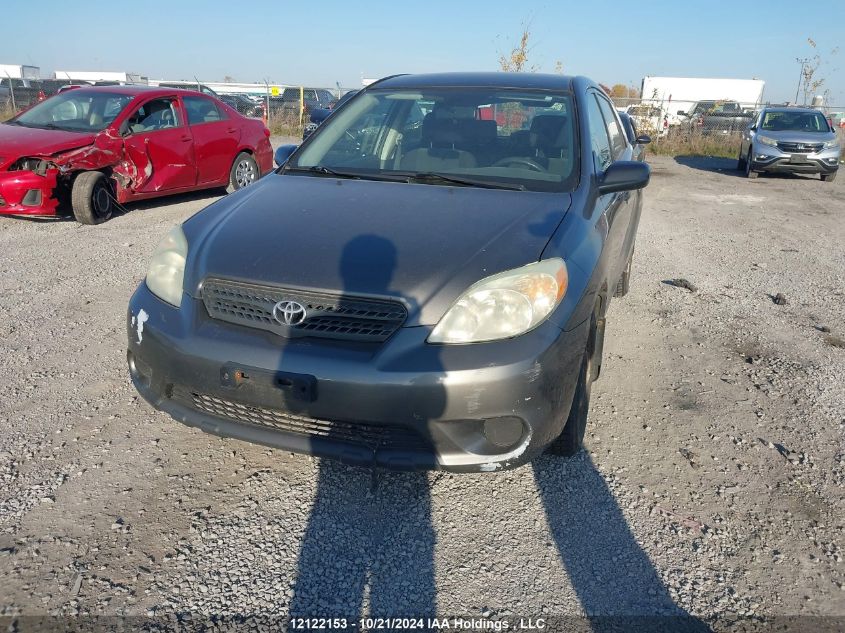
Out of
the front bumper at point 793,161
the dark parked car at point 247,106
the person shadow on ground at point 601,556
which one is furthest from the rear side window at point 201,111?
the dark parked car at point 247,106

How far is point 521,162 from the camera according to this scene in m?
3.44

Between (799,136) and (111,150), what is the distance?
13533 mm

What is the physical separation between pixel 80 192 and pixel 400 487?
625cm

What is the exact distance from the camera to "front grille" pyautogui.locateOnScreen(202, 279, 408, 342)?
7.80ft

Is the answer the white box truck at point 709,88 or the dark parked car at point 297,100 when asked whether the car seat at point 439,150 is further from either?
the white box truck at point 709,88

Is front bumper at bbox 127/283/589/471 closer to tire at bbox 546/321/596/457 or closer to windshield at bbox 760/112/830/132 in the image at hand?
tire at bbox 546/321/596/457

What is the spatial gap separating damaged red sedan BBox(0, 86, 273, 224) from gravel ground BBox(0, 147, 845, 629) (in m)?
3.42

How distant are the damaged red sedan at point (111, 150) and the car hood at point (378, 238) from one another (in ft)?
14.8

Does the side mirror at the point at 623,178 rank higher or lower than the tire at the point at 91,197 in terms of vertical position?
higher

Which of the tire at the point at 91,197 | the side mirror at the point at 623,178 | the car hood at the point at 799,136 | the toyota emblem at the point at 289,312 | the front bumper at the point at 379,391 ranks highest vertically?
the side mirror at the point at 623,178

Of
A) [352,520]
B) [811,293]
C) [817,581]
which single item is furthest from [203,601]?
[811,293]

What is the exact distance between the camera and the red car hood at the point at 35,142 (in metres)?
7.05

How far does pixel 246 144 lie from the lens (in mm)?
9531

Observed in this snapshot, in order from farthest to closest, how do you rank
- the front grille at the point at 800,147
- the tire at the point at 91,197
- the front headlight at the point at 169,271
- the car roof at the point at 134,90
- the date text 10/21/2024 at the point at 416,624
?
the front grille at the point at 800,147 → the car roof at the point at 134,90 → the tire at the point at 91,197 → the front headlight at the point at 169,271 → the date text 10/21/2024 at the point at 416,624
